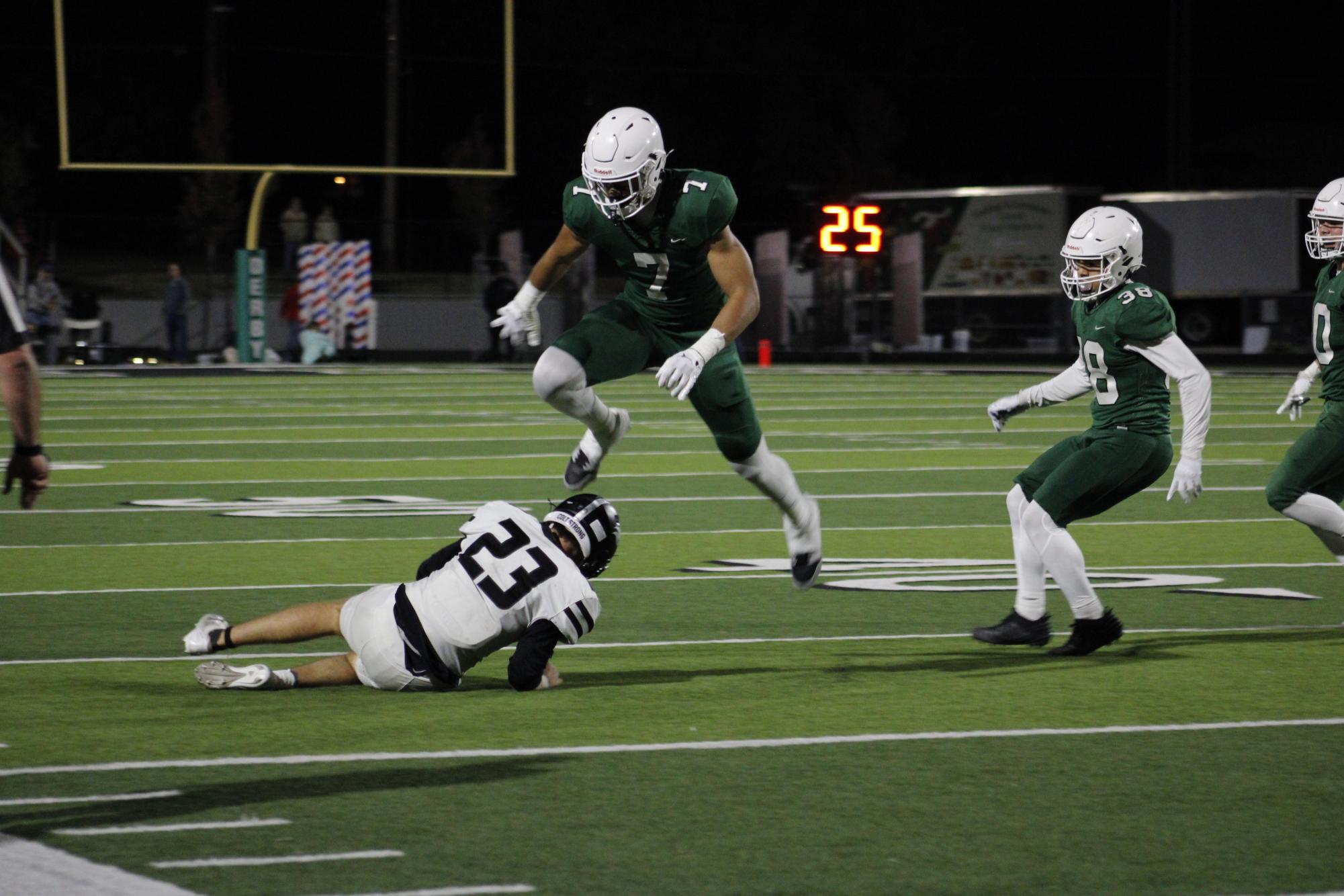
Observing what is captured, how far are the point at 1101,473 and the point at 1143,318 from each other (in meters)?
0.55

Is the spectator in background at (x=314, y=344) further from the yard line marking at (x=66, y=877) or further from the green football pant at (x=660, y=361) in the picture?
the yard line marking at (x=66, y=877)

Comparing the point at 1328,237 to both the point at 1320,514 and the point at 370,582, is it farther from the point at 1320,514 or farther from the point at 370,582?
the point at 370,582

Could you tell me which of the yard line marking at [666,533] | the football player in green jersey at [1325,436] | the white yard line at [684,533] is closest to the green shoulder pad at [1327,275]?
the football player in green jersey at [1325,436]

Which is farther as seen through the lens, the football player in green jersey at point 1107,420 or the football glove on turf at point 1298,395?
the football glove on turf at point 1298,395

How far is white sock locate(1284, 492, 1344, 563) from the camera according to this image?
25.2 ft

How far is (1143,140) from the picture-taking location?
65438 millimetres

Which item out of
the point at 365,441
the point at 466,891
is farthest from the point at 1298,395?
the point at 365,441

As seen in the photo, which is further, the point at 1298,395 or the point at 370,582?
the point at 370,582

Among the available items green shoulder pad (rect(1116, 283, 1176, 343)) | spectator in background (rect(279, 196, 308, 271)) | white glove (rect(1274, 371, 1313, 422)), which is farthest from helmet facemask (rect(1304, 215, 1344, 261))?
spectator in background (rect(279, 196, 308, 271))

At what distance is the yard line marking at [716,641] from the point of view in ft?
22.9

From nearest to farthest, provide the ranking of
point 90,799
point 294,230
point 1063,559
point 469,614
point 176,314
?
point 90,799 → point 469,614 → point 1063,559 → point 176,314 → point 294,230

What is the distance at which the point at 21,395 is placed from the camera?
5828mm

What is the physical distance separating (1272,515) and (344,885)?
8524mm

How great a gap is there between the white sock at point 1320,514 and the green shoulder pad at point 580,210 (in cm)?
281
